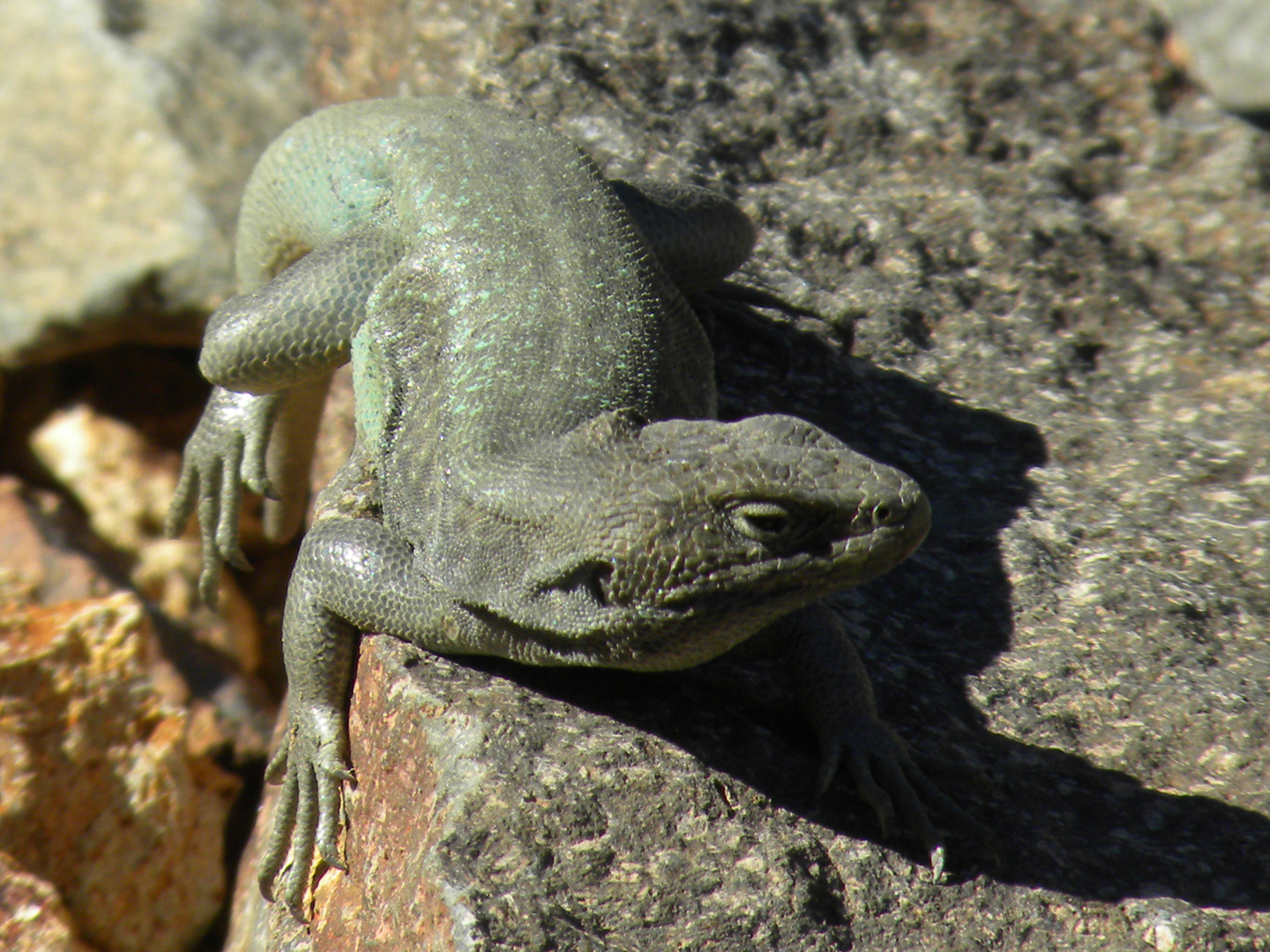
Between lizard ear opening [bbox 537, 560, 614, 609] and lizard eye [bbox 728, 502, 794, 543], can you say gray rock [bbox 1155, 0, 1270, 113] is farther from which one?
lizard ear opening [bbox 537, 560, 614, 609]

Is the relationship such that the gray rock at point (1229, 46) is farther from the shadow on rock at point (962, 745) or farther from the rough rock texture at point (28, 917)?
the rough rock texture at point (28, 917)

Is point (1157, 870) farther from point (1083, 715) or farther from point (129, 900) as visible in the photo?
point (129, 900)

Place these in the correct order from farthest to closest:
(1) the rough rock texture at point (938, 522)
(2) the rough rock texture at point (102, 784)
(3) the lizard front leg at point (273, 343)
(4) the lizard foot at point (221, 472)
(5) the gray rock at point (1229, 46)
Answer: (5) the gray rock at point (1229, 46), (4) the lizard foot at point (221, 472), (2) the rough rock texture at point (102, 784), (3) the lizard front leg at point (273, 343), (1) the rough rock texture at point (938, 522)

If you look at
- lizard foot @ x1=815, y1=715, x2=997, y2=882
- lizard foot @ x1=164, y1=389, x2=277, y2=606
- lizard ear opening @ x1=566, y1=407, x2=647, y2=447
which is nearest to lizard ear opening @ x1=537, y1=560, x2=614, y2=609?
lizard ear opening @ x1=566, y1=407, x2=647, y2=447

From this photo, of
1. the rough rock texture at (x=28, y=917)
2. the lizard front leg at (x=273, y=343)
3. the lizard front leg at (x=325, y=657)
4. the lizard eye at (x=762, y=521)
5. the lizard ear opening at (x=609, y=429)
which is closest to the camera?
the lizard eye at (x=762, y=521)

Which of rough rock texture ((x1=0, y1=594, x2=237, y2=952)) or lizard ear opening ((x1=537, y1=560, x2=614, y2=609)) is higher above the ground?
lizard ear opening ((x1=537, y1=560, x2=614, y2=609))

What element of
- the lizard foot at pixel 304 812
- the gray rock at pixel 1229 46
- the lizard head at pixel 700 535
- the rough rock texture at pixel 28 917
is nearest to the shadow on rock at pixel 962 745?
the lizard head at pixel 700 535

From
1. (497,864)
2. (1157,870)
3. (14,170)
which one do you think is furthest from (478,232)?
(14,170)
